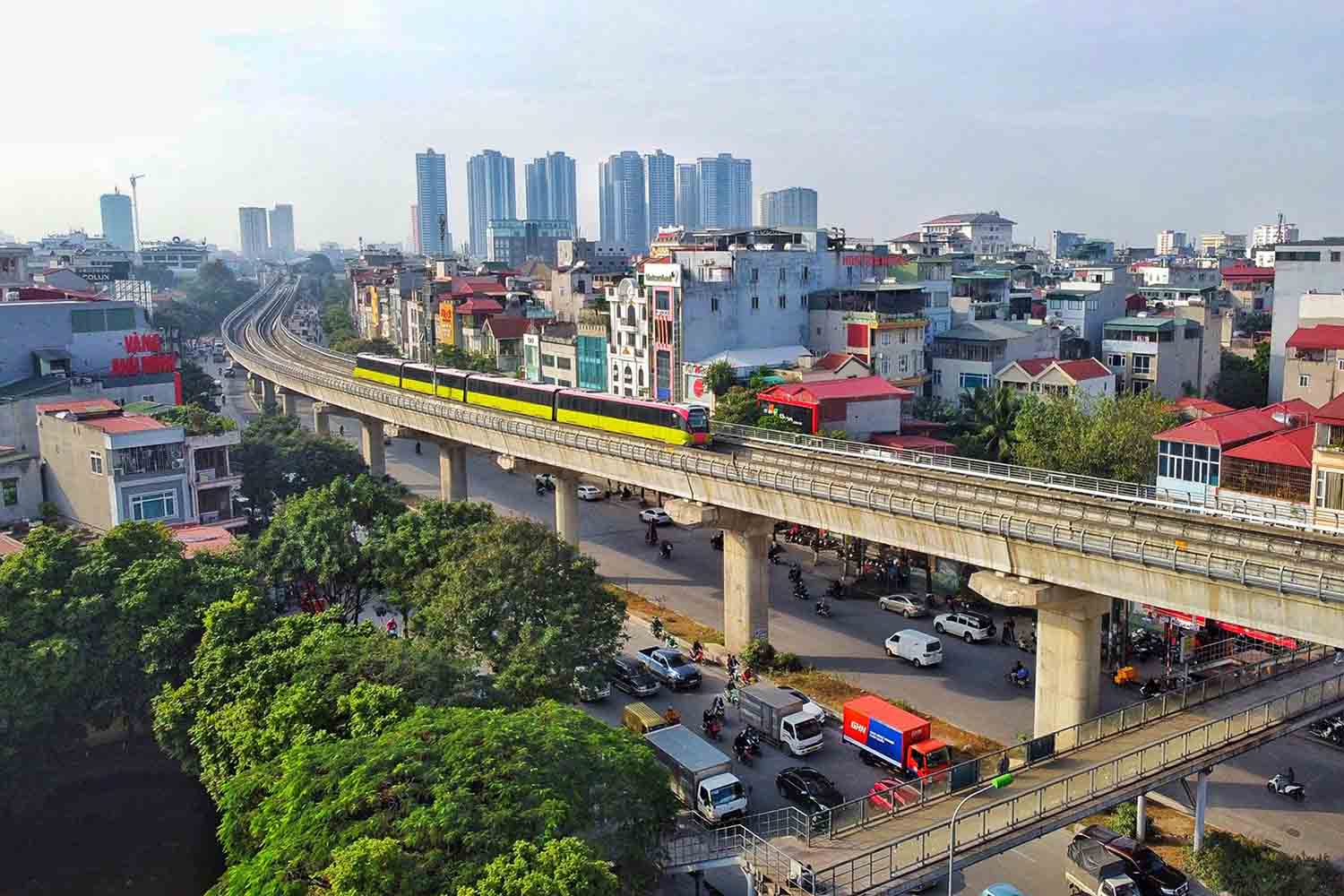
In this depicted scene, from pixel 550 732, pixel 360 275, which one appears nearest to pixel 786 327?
pixel 550 732

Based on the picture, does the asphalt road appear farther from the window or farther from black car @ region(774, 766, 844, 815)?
the window

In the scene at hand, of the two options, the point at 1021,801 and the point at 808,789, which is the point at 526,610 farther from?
the point at 1021,801

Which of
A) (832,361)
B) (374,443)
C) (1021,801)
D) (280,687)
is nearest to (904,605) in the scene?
(1021,801)

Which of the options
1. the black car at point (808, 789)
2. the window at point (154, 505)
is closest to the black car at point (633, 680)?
the black car at point (808, 789)

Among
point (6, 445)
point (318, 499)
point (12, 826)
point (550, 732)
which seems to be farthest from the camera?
point (6, 445)

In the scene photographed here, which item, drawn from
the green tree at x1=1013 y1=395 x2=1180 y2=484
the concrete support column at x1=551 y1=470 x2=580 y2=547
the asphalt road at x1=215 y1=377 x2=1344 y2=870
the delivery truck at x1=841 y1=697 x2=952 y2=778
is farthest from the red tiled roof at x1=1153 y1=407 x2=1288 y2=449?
the concrete support column at x1=551 y1=470 x2=580 y2=547

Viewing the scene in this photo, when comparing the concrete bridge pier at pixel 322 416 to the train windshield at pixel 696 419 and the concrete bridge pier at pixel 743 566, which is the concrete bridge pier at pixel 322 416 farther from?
the concrete bridge pier at pixel 743 566

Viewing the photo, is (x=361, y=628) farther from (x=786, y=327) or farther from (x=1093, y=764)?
(x=786, y=327)
